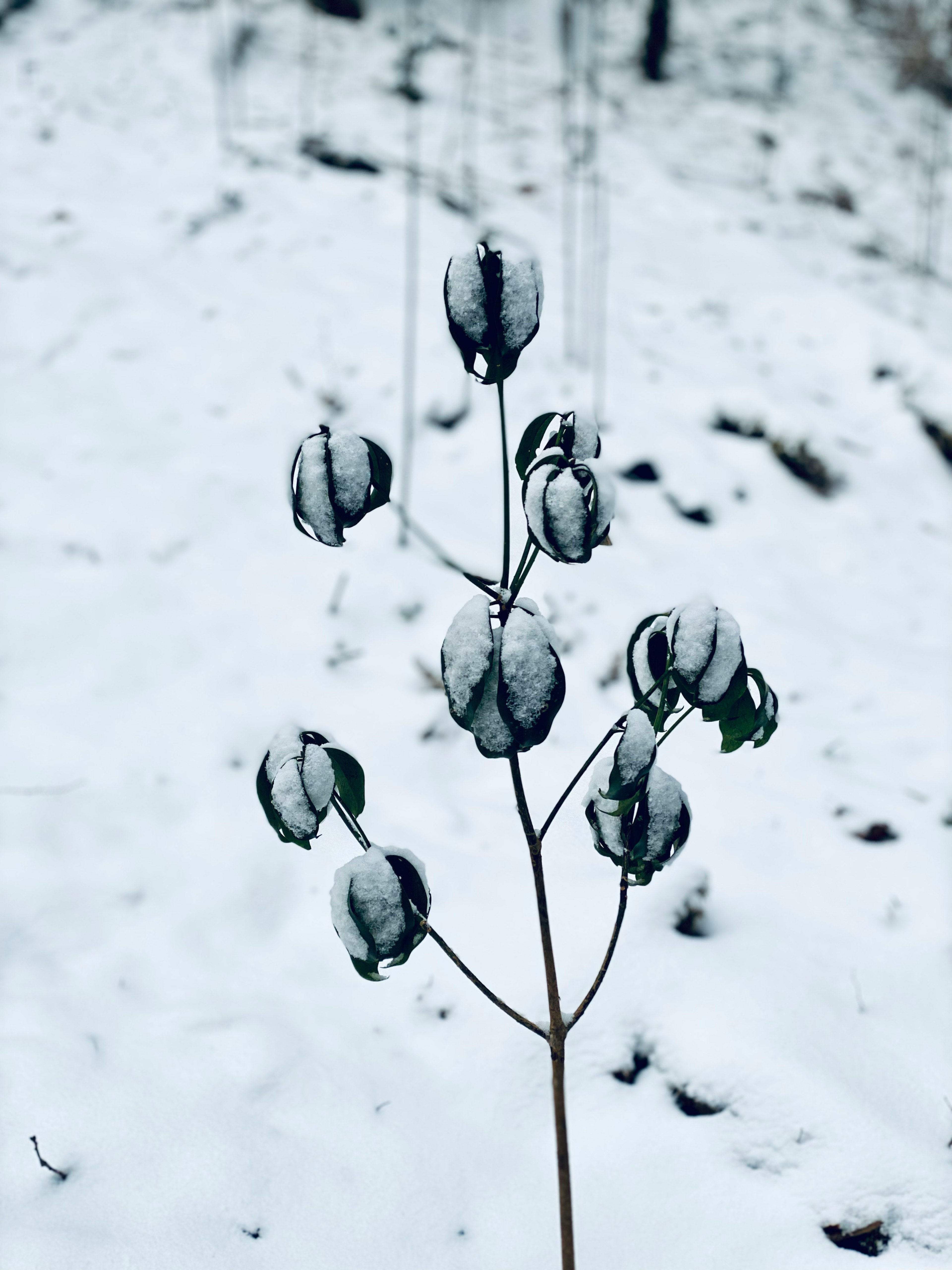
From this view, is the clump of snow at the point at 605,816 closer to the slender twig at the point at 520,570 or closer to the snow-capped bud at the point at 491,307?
the slender twig at the point at 520,570

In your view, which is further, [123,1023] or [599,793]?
[123,1023]

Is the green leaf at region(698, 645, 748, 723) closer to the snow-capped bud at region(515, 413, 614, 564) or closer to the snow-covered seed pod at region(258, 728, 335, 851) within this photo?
the snow-capped bud at region(515, 413, 614, 564)

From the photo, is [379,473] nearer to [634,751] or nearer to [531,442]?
[531,442]

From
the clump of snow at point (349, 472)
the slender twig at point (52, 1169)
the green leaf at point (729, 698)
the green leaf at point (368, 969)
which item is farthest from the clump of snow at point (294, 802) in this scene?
the slender twig at point (52, 1169)

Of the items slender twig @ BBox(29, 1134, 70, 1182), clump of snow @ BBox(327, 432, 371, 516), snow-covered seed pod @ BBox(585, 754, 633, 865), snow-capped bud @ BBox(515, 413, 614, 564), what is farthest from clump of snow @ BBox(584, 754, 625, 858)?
slender twig @ BBox(29, 1134, 70, 1182)

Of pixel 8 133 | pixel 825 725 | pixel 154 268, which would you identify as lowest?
pixel 825 725

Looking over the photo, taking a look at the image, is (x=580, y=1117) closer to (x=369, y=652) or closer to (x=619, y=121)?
(x=369, y=652)

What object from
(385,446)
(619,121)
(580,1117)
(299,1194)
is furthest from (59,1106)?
(619,121)
